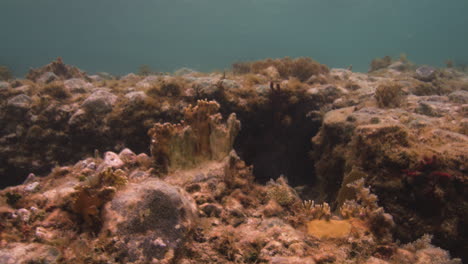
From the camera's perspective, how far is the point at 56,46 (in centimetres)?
11925

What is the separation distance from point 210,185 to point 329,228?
1.72 meters

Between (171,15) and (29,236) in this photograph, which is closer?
(29,236)

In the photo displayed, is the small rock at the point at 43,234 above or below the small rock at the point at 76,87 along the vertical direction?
below

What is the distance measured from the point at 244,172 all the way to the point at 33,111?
6586 millimetres

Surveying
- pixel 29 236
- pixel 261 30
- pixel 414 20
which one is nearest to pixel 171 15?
pixel 261 30

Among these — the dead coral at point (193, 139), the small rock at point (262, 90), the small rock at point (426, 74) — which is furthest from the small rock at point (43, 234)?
the small rock at point (426, 74)

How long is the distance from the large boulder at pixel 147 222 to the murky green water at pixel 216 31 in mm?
70072

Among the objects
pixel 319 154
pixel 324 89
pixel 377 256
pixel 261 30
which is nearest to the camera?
pixel 377 256

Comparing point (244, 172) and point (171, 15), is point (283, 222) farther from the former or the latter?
point (171, 15)

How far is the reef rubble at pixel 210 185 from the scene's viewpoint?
7.31ft

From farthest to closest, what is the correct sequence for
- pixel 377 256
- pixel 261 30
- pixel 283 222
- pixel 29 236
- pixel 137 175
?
pixel 261 30, pixel 137 175, pixel 283 222, pixel 377 256, pixel 29 236

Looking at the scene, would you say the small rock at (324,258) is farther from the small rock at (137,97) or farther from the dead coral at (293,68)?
the dead coral at (293,68)

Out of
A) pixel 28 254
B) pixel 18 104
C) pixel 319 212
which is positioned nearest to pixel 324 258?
pixel 319 212

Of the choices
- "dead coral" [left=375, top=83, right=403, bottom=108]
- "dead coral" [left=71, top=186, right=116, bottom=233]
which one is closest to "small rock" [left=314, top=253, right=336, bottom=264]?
"dead coral" [left=71, top=186, right=116, bottom=233]
